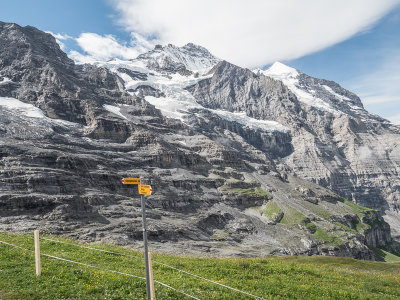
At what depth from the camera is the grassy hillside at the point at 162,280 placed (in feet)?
56.0

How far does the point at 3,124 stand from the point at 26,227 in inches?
3807

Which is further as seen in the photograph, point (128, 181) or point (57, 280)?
point (57, 280)

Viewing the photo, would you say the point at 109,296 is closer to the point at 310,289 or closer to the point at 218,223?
the point at 310,289

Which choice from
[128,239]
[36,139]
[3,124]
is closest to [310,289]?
[128,239]

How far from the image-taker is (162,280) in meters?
20.0

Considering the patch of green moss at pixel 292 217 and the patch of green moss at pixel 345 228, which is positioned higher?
the patch of green moss at pixel 292 217

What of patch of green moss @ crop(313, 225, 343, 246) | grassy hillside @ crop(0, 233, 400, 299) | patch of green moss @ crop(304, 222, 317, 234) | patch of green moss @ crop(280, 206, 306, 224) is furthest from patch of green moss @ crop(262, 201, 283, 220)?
grassy hillside @ crop(0, 233, 400, 299)

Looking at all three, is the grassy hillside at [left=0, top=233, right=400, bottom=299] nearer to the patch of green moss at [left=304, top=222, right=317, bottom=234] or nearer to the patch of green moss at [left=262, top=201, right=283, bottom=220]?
the patch of green moss at [left=304, top=222, right=317, bottom=234]

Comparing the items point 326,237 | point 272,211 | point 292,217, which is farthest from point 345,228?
point 272,211

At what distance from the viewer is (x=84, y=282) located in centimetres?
1819

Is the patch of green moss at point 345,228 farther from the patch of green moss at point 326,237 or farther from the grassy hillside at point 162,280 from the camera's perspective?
the grassy hillside at point 162,280

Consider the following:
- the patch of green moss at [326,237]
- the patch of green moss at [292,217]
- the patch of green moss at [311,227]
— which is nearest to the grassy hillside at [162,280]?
the patch of green moss at [326,237]

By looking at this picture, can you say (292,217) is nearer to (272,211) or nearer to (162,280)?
(272,211)

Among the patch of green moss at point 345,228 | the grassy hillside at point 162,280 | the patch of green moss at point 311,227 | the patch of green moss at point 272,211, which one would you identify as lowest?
the patch of green moss at point 345,228
